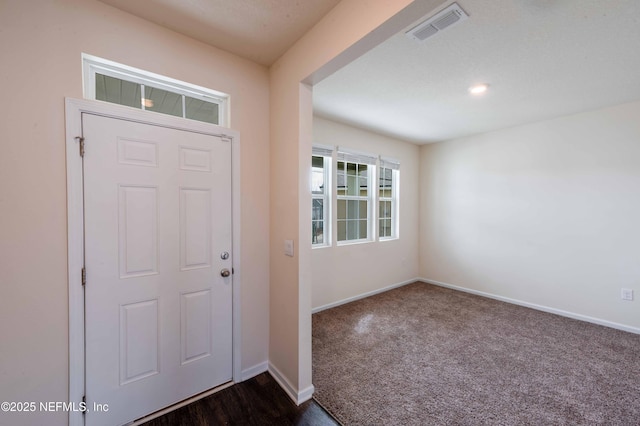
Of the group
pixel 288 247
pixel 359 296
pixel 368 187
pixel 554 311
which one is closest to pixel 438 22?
pixel 288 247

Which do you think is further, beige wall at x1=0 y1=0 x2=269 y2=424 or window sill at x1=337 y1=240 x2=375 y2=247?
window sill at x1=337 y1=240 x2=375 y2=247

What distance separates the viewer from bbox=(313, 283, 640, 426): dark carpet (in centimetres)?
176

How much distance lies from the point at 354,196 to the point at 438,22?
2562mm

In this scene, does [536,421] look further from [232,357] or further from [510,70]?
[510,70]

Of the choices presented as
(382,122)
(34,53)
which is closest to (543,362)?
(382,122)

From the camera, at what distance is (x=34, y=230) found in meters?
1.35

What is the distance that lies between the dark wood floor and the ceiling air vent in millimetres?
2711

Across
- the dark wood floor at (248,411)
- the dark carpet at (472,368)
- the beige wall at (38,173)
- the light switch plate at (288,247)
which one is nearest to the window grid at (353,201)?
the dark carpet at (472,368)

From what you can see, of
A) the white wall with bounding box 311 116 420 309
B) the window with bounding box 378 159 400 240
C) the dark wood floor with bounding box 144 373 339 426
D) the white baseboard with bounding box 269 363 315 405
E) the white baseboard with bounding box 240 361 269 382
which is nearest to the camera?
the dark wood floor with bounding box 144 373 339 426

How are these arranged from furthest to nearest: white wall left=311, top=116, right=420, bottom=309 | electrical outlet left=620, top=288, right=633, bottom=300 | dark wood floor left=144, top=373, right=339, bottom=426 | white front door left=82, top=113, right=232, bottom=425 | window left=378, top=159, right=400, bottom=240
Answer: window left=378, top=159, right=400, bottom=240
white wall left=311, top=116, right=420, bottom=309
electrical outlet left=620, top=288, right=633, bottom=300
dark wood floor left=144, top=373, right=339, bottom=426
white front door left=82, top=113, right=232, bottom=425

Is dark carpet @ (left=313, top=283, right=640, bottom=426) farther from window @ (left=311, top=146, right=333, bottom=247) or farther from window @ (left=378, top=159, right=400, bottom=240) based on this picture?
window @ (left=378, top=159, right=400, bottom=240)

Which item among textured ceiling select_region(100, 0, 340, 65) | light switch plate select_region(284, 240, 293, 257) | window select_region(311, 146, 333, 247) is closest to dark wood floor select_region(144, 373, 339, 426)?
light switch plate select_region(284, 240, 293, 257)

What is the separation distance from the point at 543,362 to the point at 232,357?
282 centimetres

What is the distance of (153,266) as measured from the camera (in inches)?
67.5
